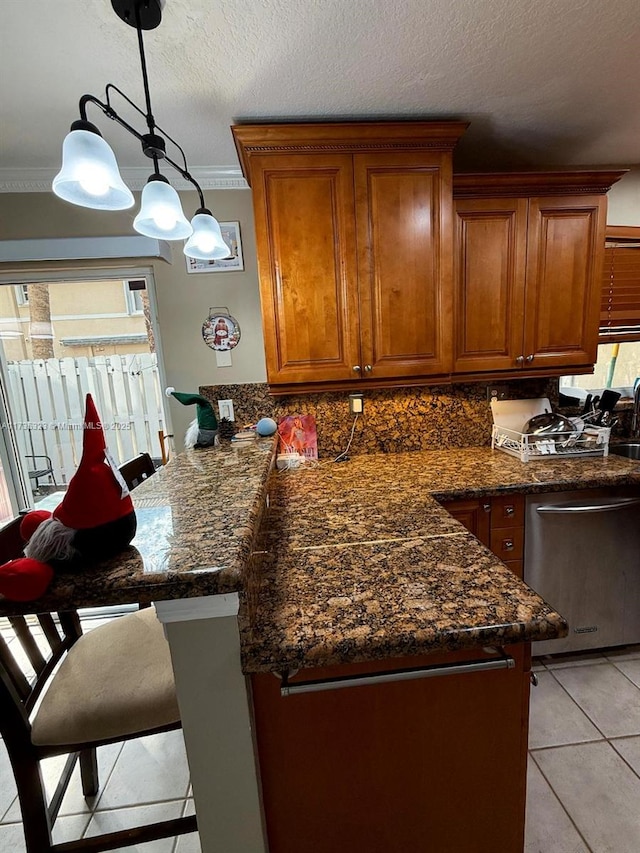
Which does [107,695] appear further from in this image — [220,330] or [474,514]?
[220,330]

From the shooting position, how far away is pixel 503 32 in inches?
49.1

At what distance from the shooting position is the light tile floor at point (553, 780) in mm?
1297

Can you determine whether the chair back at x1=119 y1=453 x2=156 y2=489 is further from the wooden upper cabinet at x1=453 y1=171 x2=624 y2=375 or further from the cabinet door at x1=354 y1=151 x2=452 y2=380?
the wooden upper cabinet at x1=453 y1=171 x2=624 y2=375

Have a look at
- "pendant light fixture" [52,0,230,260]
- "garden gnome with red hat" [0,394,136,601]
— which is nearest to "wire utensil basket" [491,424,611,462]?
"pendant light fixture" [52,0,230,260]

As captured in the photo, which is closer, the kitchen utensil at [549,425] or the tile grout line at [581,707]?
the tile grout line at [581,707]

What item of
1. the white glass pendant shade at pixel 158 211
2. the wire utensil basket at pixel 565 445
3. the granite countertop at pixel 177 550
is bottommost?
the wire utensil basket at pixel 565 445

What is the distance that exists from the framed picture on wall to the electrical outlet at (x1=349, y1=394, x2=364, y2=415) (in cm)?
93

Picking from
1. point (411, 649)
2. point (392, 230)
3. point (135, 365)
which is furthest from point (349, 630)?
point (135, 365)

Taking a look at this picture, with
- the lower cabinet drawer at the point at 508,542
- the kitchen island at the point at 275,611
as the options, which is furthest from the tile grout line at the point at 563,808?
the lower cabinet drawer at the point at 508,542

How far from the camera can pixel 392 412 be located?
2238 mm

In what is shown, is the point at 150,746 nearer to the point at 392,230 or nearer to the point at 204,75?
the point at 392,230

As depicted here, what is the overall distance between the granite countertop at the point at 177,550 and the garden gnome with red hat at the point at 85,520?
1.1 inches

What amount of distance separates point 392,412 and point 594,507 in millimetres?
1048

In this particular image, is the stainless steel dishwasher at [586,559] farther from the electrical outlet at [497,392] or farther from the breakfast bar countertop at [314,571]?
the electrical outlet at [497,392]
